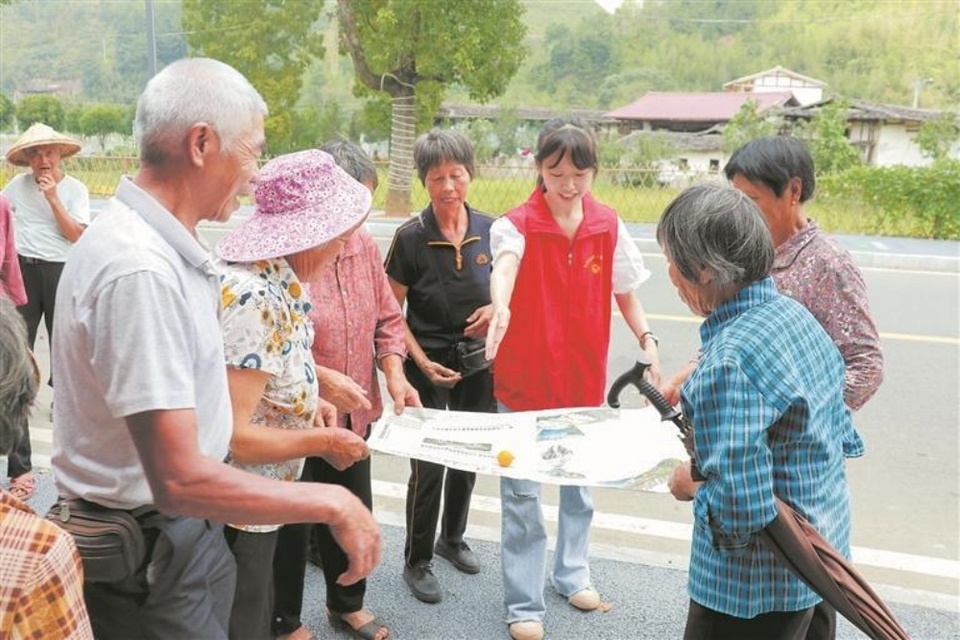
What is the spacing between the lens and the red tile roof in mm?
47406

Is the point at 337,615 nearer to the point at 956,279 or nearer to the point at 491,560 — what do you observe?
the point at 491,560

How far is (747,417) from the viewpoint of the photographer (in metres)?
1.51

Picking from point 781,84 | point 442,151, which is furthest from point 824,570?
point 781,84

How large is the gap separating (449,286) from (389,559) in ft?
3.56

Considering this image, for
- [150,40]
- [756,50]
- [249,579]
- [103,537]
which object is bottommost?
[249,579]

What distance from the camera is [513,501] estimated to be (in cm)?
270

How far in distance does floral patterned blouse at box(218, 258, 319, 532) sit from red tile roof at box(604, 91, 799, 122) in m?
47.4

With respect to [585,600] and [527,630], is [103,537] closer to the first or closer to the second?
[527,630]

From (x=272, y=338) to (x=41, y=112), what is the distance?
3293 cm

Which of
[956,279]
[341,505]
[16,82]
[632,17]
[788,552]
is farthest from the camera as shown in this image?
[632,17]

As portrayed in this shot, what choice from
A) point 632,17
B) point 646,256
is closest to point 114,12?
point 632,17

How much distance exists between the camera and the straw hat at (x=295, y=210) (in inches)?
73.5

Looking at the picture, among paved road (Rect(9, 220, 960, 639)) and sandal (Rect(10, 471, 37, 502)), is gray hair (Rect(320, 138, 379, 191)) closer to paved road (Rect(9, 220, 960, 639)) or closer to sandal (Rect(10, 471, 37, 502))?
paved road (Rect(9, 220, 960, 639))

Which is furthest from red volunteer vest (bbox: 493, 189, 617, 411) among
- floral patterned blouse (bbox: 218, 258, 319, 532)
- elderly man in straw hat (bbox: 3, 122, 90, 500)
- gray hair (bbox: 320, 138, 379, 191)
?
elderly man in straw hat (bbox: 3, 122, 90, 500)
